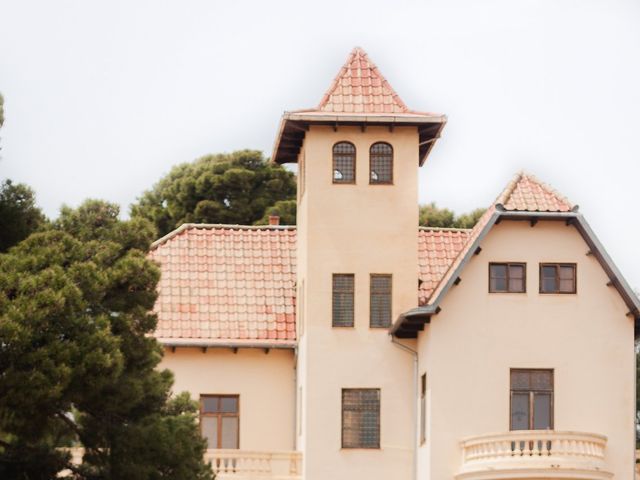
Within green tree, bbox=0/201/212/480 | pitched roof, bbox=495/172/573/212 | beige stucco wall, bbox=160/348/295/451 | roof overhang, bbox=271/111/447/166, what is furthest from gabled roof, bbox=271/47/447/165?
green tree, bbox=0/201/212/480

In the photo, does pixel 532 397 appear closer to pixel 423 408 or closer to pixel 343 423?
pixel 423 408

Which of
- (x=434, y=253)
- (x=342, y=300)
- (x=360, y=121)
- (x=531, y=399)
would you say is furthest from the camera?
(x=434, y=253)

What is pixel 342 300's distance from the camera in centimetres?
4603

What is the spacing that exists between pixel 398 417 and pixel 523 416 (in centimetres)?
329

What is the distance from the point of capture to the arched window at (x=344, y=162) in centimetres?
4619

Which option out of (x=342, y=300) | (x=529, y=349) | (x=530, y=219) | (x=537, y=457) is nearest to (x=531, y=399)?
(x=529, y=349)

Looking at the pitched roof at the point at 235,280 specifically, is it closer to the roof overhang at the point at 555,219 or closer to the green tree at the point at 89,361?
the roof overhang at the point at 555,219

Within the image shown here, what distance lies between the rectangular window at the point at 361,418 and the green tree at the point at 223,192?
27933 millimetres

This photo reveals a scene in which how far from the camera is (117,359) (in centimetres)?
3659

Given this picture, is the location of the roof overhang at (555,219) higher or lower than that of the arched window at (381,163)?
lower

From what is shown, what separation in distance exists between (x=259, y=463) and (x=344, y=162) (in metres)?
7.19

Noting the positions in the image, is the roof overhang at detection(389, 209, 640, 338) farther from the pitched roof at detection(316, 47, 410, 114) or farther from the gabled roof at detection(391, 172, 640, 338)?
the pitched roof at detection(316, 47, 410, 114)

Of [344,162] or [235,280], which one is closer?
[344,162]

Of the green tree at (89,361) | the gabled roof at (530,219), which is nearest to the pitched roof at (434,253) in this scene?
the gabled roof at (530,219)
